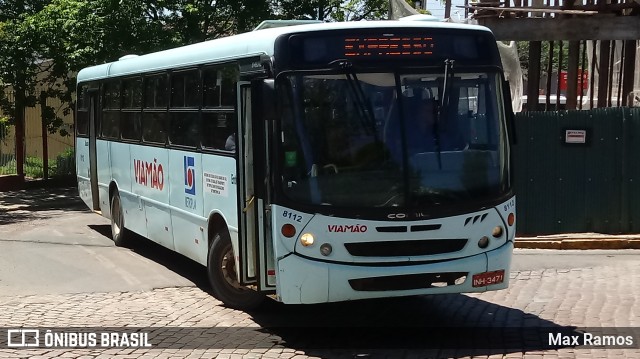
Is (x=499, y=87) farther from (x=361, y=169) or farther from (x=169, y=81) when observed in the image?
(x=169, y=81)

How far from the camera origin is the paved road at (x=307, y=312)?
25.6 ft

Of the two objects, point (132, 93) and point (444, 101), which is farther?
point (132, 93)

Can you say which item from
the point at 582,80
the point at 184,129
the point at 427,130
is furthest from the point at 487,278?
the point at 582,80

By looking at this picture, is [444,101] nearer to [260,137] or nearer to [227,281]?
[260,137]

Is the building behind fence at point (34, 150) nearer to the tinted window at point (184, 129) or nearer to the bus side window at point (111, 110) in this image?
the bus side window at point (111, 110)

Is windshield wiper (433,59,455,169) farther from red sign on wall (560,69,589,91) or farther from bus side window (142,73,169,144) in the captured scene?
red sign on wall (560,69,589,91)

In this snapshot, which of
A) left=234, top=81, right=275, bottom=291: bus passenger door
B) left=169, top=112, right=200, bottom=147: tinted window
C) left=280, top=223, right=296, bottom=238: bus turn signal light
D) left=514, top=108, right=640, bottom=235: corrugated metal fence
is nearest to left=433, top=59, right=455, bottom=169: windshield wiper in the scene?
left=280, top=223, right=296, bottom=238: bus turn signal light

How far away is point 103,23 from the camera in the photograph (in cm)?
2058

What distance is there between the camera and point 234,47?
9219 mm

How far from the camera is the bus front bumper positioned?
7.68 meters

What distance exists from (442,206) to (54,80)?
17173 millimetres

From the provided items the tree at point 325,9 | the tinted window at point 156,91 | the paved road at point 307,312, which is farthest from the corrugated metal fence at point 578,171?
the tree at point 325,9

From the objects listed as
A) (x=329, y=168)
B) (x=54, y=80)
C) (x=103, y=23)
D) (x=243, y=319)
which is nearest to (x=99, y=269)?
(x=243, y=319)

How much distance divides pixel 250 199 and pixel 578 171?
25.3 ft
